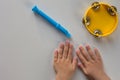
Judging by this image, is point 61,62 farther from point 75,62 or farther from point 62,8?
point 62,8

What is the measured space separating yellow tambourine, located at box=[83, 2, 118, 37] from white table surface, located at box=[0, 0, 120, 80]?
20 millimetres

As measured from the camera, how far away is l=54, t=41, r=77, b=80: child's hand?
0.73 metres

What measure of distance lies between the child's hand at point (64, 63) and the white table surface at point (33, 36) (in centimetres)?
2

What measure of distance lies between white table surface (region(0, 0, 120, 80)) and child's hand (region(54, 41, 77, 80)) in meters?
0.02

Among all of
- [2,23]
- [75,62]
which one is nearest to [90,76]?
[75,62]

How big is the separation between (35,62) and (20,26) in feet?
0.36

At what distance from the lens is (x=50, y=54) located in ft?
2.37

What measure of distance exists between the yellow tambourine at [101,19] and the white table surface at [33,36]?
0.8 inches

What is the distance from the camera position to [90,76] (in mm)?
746

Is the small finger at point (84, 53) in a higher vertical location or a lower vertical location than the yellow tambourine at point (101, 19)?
lower

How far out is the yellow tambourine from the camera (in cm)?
74

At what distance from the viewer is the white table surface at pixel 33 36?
2.29 feet

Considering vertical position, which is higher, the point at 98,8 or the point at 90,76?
the point at 98,8

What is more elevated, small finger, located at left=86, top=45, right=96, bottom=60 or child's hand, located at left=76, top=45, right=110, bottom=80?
small finger, located at left=86, top=45, right=96, bottom=60
